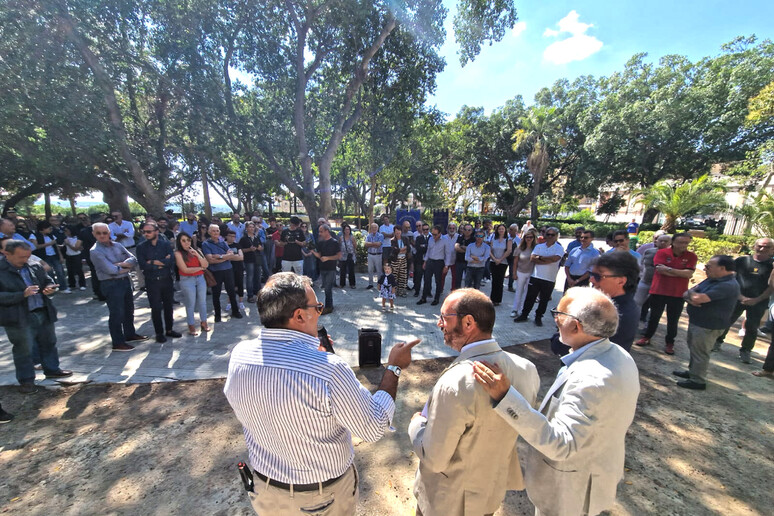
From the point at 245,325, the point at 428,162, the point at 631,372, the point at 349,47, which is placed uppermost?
the point at 349,47

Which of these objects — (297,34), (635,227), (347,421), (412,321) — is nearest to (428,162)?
(297,34)

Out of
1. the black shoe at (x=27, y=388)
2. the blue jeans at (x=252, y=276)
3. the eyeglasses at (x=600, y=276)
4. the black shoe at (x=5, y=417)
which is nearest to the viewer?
the eyeglasses at (x=600, y=276)

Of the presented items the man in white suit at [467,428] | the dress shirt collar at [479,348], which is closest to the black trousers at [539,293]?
the man in white suit at [467,428]

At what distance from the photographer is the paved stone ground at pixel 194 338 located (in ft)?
14.1

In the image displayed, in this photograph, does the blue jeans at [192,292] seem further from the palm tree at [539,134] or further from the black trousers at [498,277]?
the palm tree at [539,134]

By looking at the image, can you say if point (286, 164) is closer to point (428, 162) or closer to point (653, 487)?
point (653, 487)

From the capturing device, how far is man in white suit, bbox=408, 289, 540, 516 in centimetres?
136

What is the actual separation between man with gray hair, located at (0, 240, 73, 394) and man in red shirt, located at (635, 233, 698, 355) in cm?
826

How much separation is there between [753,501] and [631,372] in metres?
2.46

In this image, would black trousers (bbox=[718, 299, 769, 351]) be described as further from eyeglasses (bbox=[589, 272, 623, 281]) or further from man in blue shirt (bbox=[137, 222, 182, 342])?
man in blue shirt (bbox=[137, 222, 182, 342])

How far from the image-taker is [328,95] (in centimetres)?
1296

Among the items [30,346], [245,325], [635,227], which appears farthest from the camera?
[635,227]

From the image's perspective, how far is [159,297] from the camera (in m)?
5.05

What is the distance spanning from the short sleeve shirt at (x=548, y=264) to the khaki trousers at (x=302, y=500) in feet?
17.7
